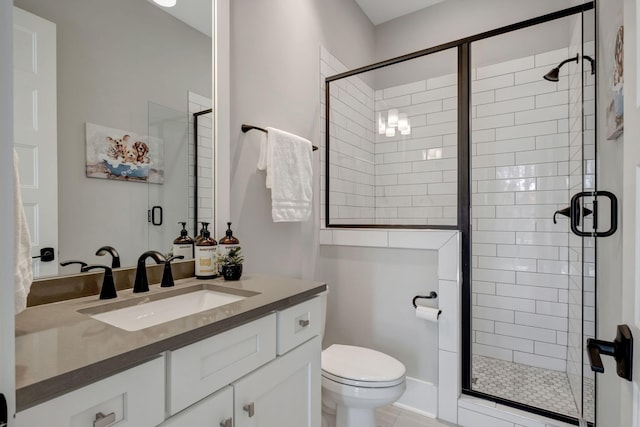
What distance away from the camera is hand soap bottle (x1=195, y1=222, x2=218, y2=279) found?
1.32 metres

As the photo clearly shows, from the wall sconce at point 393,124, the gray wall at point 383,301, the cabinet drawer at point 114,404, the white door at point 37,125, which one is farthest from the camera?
the wall sconce at point 393,124

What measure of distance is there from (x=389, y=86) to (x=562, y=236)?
1.82 meters

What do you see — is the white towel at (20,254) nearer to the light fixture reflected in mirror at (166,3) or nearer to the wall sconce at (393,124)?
the light fixture reflected in mirror at (166,3)

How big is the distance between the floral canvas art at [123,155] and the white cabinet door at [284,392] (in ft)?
2.73

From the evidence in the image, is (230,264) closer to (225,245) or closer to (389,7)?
(225,245)

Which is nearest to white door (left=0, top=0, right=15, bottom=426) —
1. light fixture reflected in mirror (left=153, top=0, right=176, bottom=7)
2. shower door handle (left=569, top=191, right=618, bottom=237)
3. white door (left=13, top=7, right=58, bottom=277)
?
white door (left=13, top=7, right=58, bottom=277)

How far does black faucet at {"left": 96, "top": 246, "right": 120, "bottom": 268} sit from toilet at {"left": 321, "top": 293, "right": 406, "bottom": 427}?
1.03 m

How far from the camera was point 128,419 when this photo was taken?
64 centimetres

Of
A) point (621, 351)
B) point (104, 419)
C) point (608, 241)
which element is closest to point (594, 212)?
point (608, 241)

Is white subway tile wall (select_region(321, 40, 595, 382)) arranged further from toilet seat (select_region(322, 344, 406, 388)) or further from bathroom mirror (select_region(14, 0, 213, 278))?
bathroom mirror (select_region(14, 0, 213, 278))

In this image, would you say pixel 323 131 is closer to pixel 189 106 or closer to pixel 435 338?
pixel 189 106

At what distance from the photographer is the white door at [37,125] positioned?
35.8 inches

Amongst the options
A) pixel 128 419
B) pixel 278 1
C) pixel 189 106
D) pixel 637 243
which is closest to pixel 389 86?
pixel 278 1

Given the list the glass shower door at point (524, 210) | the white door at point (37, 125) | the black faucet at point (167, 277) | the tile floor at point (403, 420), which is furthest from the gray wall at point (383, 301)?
the white door at point (37, 125)
